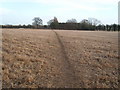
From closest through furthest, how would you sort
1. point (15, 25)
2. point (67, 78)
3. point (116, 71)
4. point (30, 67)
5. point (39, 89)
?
point (39, 89) → point (67, 78) → point (30, 67) → point (116, 71) → point (15, 25)

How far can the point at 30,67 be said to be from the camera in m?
9.81

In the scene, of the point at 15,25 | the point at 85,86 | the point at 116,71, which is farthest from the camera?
the point at 15,25

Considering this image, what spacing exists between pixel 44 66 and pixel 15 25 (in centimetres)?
8864

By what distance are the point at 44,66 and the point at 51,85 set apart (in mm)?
2382

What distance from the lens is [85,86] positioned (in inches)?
312

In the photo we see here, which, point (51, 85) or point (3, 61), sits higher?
point (3, 61)

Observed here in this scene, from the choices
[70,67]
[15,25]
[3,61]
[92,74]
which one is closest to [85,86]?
[92,74]

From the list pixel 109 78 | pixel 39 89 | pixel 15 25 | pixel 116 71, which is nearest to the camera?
pixel 39 89

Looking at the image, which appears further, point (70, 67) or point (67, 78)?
point (70, 67)

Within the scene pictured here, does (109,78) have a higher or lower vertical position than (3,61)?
lower

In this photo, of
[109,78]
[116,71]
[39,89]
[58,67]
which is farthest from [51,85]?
[116,71]

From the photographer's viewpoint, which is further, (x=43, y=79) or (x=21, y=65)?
(x=21, y=65)

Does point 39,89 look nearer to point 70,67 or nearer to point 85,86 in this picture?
point 85,86

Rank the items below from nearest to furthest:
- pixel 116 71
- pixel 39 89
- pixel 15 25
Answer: pixel 39 89, pixel 116 71, pixel 15 25
